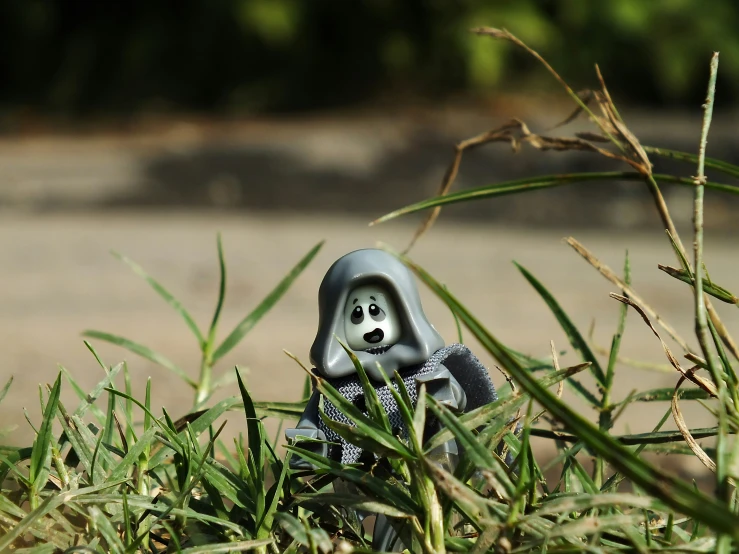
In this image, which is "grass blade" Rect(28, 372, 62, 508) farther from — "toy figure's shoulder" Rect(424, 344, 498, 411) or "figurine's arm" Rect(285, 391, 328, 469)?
"toy figure's shoulder" Rect(424, 344, 498, 411)

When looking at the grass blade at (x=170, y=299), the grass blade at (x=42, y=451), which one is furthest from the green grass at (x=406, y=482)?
the grass blade at (x=170, y=299)

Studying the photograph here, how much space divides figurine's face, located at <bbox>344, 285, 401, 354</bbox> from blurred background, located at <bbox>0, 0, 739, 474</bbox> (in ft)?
3.20

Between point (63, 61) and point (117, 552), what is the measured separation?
19.0 feet

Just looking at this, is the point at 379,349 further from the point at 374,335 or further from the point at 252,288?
the point at 252,288

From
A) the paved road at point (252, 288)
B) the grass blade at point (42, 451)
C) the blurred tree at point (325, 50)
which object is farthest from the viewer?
the blurred tree at point (325, 50)

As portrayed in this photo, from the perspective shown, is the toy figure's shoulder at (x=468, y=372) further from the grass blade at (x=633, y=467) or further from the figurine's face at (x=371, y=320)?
the grass blade at (x=633, y=467)

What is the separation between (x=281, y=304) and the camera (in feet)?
9.45

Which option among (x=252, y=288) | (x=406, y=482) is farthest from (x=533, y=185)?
(x=252, y=288)

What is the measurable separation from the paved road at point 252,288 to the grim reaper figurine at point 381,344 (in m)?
0.76

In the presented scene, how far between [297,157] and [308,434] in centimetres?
407

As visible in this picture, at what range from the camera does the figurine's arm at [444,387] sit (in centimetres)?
73

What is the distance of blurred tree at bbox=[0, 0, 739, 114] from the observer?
5000 mm

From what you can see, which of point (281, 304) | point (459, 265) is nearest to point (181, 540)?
point (281, 304)

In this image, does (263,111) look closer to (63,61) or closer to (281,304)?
(63,61)
